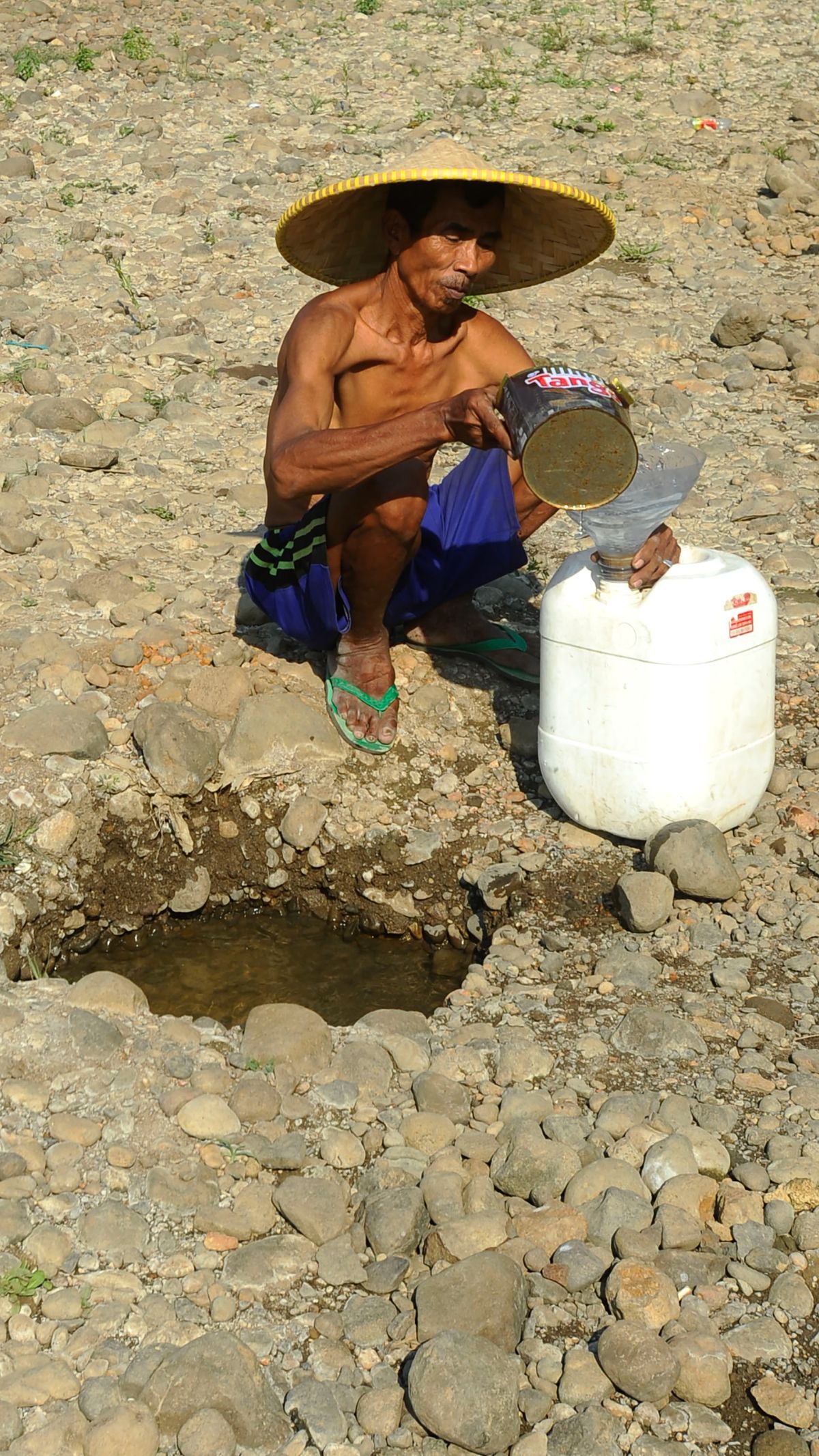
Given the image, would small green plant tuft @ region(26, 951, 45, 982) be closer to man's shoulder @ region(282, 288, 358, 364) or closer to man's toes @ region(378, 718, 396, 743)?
man's toes @ region(378, 718, 396, 743)

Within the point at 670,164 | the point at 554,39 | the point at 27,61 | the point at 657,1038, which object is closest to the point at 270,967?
the point at 657,1038

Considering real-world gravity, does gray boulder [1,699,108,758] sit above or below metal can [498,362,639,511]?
below

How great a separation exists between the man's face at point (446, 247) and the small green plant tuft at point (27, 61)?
4605mm

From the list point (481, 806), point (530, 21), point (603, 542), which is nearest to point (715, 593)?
point (603, 542)

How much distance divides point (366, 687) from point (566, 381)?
1.03 metres

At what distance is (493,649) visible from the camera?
3.40 m

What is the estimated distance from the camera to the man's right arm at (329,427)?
247cm

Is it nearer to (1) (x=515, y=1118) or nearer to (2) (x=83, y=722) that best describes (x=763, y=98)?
(2) (x=83, y=722)

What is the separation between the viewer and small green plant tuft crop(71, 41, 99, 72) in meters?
6.81

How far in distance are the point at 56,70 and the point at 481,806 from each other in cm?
511

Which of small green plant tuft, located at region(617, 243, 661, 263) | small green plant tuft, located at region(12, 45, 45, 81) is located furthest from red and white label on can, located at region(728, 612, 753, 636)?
small green plant tuft, located at region(12, 45, 45, 81)

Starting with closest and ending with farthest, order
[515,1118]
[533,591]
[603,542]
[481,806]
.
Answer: [515,1118]
[603,542]
[481,806]
[533,591]

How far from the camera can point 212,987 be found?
A: 115 inches

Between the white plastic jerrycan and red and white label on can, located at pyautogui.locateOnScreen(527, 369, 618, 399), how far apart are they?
0.28 m
